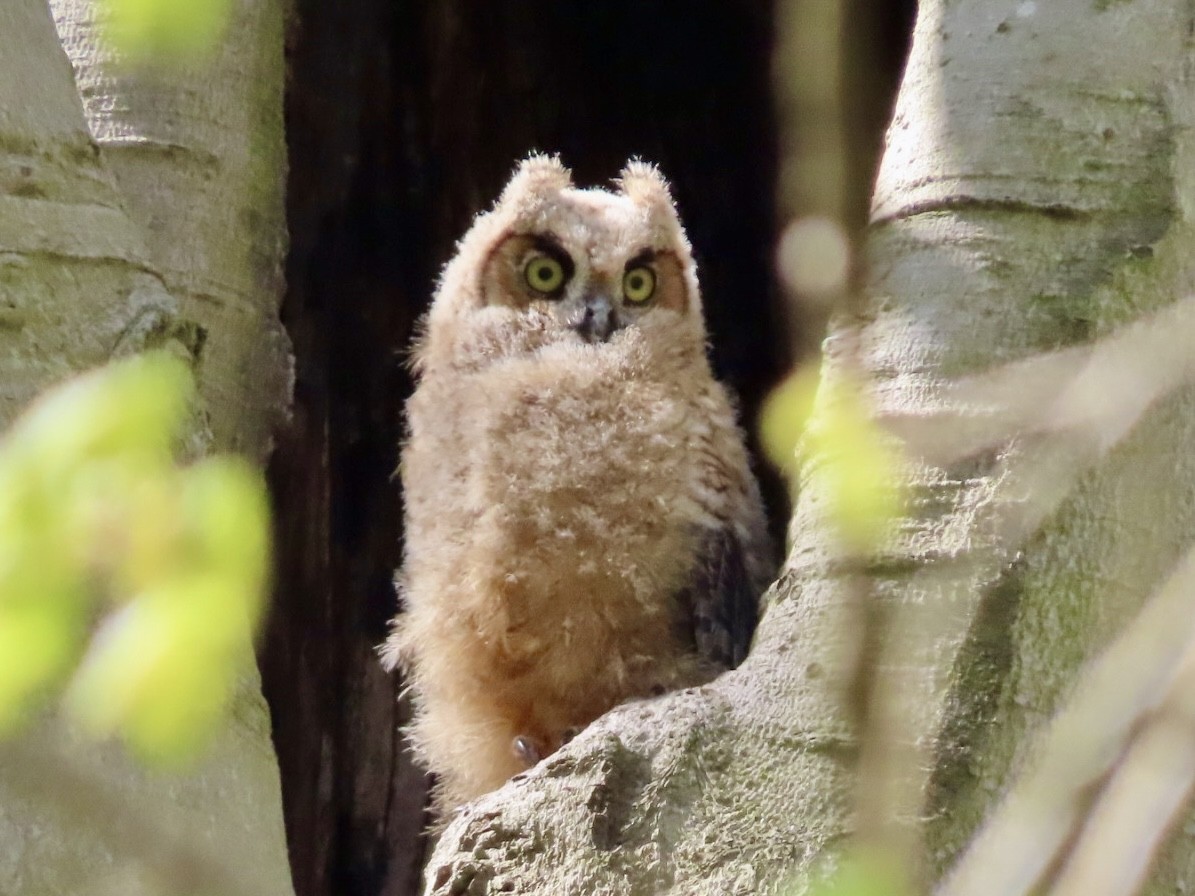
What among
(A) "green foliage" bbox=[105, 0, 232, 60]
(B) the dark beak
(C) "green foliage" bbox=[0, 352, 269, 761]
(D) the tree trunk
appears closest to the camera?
(C) "green foliage" bbox=[0, 352, 269, 761]

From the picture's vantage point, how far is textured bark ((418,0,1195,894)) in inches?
51.6

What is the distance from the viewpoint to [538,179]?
97.3 inches

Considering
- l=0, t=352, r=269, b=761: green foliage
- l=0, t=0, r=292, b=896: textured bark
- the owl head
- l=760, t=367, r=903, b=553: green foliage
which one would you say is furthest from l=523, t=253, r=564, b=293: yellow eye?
l=0, t=352, r=269, b=761: green foliage

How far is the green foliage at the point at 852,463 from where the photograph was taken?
1.40 metres

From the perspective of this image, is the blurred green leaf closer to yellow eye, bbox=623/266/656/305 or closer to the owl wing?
the owl wing

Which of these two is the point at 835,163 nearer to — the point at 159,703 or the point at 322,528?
the point at 322,528

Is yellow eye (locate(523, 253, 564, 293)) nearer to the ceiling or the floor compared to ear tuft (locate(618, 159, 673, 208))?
nearer to the floor

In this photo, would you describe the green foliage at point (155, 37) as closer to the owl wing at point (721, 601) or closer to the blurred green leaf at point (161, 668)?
the blurred green leaf at point (161, 668)

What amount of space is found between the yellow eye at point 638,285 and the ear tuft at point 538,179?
20 centimetres

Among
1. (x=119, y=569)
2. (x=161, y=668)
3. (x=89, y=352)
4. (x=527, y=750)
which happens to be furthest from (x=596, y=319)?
(x=161, y=668)

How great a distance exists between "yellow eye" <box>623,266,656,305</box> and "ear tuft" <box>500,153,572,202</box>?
200 millimetres

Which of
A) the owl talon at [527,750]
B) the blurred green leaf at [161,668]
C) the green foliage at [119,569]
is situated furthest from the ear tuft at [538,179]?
the blurred green leaf at [161,668]

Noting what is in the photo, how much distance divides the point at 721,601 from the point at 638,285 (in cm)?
60

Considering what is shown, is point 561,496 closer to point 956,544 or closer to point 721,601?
point 721,601
